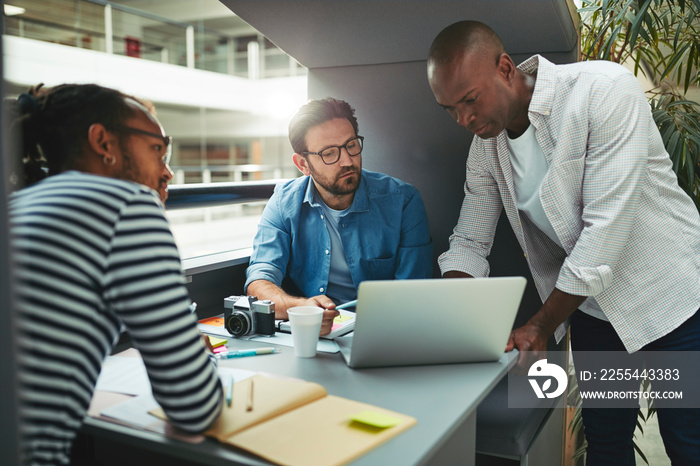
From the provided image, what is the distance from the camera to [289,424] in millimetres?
906

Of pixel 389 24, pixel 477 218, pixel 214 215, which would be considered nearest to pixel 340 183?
pixel 477 218

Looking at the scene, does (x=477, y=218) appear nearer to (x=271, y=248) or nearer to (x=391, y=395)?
(x=271, y=248)

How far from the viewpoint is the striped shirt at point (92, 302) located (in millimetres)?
754

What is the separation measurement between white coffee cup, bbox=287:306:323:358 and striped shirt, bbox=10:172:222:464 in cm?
41

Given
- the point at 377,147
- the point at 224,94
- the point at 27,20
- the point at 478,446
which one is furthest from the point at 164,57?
the point at 478,446

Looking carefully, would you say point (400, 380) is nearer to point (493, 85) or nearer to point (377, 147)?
point (493, 85)

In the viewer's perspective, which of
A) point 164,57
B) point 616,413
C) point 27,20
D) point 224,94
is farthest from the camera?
point 224,94

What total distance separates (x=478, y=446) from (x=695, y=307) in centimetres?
68

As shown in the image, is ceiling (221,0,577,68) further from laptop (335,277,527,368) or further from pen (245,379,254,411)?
pen (245,379,254,411)

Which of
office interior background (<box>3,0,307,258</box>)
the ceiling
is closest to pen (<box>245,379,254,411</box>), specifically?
the ceiling

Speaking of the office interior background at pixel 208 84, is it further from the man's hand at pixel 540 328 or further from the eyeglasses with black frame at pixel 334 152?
the man's hand at pixel 540 328

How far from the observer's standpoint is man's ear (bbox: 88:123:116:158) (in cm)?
95

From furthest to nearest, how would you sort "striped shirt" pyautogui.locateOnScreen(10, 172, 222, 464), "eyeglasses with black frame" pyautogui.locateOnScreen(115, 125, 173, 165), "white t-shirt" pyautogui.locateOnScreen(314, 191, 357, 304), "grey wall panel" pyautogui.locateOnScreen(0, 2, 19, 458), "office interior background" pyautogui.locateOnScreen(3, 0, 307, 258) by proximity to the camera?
"office interior background" pyautogui.locateOnScreen(3, 0, 307, 258)
"white t-shirt" pyautogui.locateOnScreen(314, 191, 357, 304)
"eyeglasses with black frame" pyautogui.locateOnScreen(115, 125, 173, 165)
"striped shirt" pyautogui.locateOnScreen(10, 172, 222, 464)
"grey wall panel" pyautogui.locateOnScreen(0, 2, 19, 458)

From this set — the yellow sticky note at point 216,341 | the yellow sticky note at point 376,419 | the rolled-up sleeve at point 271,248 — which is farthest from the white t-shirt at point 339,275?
the yellow sticky note at point 376,419
